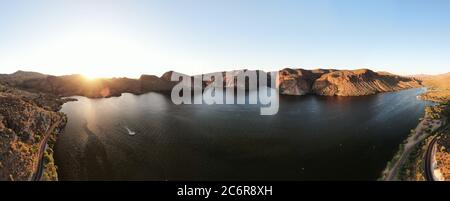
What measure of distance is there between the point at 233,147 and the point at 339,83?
14328 centimetres

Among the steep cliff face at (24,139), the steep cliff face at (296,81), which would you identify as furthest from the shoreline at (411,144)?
the steep cliff face at (296,81)

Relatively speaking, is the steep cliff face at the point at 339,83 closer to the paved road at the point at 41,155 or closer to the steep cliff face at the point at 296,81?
the steep cliff face at the point at 296,81

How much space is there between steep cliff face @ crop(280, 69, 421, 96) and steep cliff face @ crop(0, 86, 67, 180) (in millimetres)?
154176

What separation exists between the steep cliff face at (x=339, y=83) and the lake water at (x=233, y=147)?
7862cm

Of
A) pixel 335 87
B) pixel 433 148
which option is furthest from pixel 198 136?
pixel 335 87

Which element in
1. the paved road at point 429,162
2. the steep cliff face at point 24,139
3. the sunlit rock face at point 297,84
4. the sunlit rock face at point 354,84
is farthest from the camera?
the sunlit rock face at point 297,84

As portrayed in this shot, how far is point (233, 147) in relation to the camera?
5412cm

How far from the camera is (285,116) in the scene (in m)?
88.0

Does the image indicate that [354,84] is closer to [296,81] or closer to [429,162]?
[296,81]

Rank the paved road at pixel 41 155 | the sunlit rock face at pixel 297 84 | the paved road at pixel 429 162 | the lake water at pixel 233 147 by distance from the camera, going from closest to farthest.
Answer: the paved road at pixel 429 162 → the paved road at pixel 41 155 → the lake water at pixel 233 147 → the sunlit rock face at pixel 297 84

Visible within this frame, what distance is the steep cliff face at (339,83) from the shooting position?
16075 centimetres

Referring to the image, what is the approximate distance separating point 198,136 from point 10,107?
50053mm

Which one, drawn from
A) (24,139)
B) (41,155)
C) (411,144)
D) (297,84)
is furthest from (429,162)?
(297,84)
